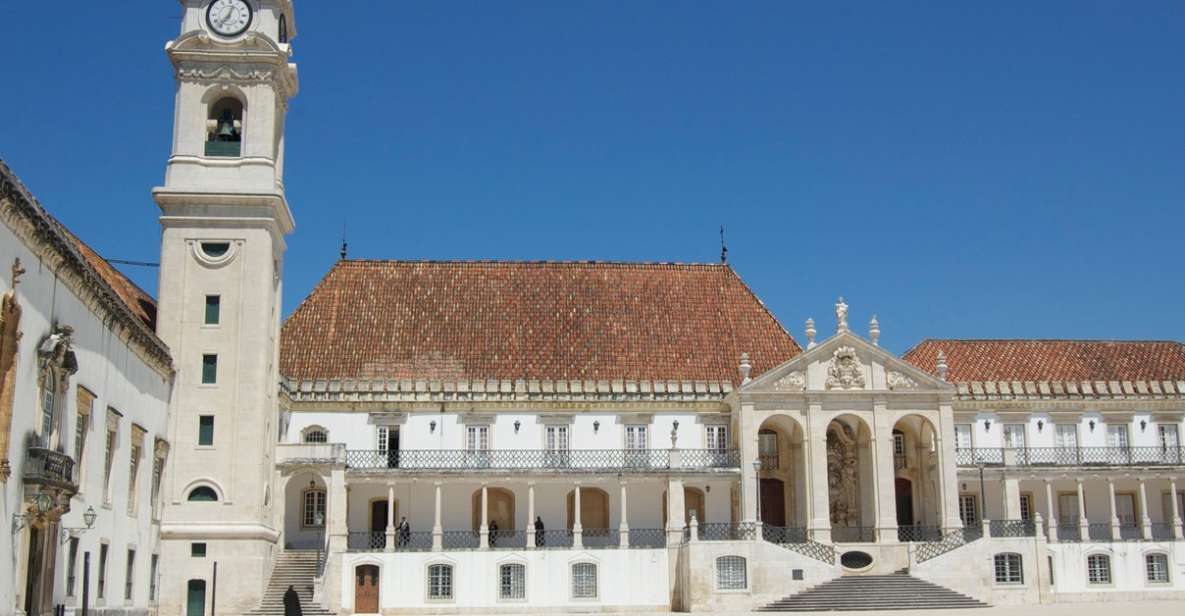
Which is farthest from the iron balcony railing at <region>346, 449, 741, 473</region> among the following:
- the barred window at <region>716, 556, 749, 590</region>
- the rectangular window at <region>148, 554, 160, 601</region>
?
the rectangular window at <region>148, 554, 160, 601</region>

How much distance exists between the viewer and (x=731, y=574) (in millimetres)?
Result: 40844

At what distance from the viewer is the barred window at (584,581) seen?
41.5 meters

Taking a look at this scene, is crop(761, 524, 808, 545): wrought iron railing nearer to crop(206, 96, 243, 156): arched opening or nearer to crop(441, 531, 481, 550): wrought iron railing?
crop(441, 531, 481, 550): wrought iron railing

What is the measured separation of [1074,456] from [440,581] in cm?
2268

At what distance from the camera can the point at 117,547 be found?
105ft

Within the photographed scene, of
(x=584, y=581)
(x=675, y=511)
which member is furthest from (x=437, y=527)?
(x=675, y=511)

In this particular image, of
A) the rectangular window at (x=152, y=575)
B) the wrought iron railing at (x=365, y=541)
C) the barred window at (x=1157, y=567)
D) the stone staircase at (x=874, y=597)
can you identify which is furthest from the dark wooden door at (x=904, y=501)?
the rectangular window at (x=152, y=575)

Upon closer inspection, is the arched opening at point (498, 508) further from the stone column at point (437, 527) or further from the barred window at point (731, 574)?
the barred window at point (731, 574)

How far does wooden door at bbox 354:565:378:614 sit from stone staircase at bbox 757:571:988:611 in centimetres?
1150

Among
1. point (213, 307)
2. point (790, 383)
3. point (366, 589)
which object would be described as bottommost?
point (366, 589)

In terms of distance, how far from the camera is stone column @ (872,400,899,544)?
143 feet

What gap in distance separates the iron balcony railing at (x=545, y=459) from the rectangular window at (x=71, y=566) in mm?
15631

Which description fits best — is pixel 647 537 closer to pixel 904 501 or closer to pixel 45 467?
pixel 904 501

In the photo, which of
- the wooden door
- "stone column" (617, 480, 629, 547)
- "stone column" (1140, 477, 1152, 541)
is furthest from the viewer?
"stone column" (1140, 477, 1152, 541)
